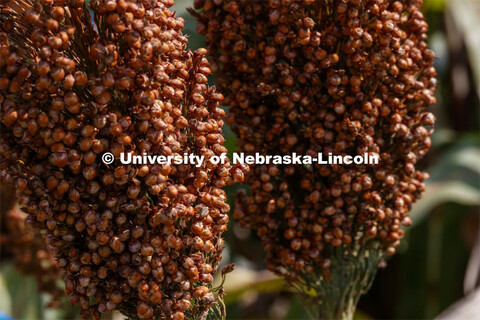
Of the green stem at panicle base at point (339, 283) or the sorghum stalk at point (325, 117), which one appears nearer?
the sorghum stalk at point (325, 117)

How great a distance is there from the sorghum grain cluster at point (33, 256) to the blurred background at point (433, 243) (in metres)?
0.08

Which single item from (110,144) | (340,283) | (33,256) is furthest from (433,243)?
(110,144)

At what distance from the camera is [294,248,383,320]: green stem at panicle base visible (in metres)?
1.35

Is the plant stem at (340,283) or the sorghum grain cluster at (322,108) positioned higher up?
the sorghum grain cluster at (322,108)

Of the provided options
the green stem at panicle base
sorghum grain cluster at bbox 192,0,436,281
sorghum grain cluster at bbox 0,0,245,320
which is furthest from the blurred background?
sorghum grain cluster at bbox 0,0,245,320

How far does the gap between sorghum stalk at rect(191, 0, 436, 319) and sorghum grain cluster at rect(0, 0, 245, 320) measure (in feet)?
0.78

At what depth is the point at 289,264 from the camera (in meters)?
1.31

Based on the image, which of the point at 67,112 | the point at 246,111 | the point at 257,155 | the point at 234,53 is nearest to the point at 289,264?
the point at 257,155

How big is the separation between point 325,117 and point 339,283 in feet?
1.39

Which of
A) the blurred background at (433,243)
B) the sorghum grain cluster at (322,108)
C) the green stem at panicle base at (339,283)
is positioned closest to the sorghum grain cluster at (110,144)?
the sorghum grain cluster at (322,108)

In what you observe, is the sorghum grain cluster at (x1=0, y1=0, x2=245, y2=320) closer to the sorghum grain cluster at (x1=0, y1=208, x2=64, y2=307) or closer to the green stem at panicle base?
the green stem at panicle base

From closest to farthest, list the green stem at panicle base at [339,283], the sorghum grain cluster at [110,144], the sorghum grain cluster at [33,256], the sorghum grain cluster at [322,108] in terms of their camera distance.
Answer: the sorghum grain cluster at [110,144] < the sorghum grain cluster at [322,108] < the green stem at panicle base at [339,283] < the sorghum grain cluster at [33,256]

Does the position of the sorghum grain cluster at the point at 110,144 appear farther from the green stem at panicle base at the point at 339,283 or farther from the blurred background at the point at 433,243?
the blurred background at the point at 433,243

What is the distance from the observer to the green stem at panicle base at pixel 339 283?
1349 mm
